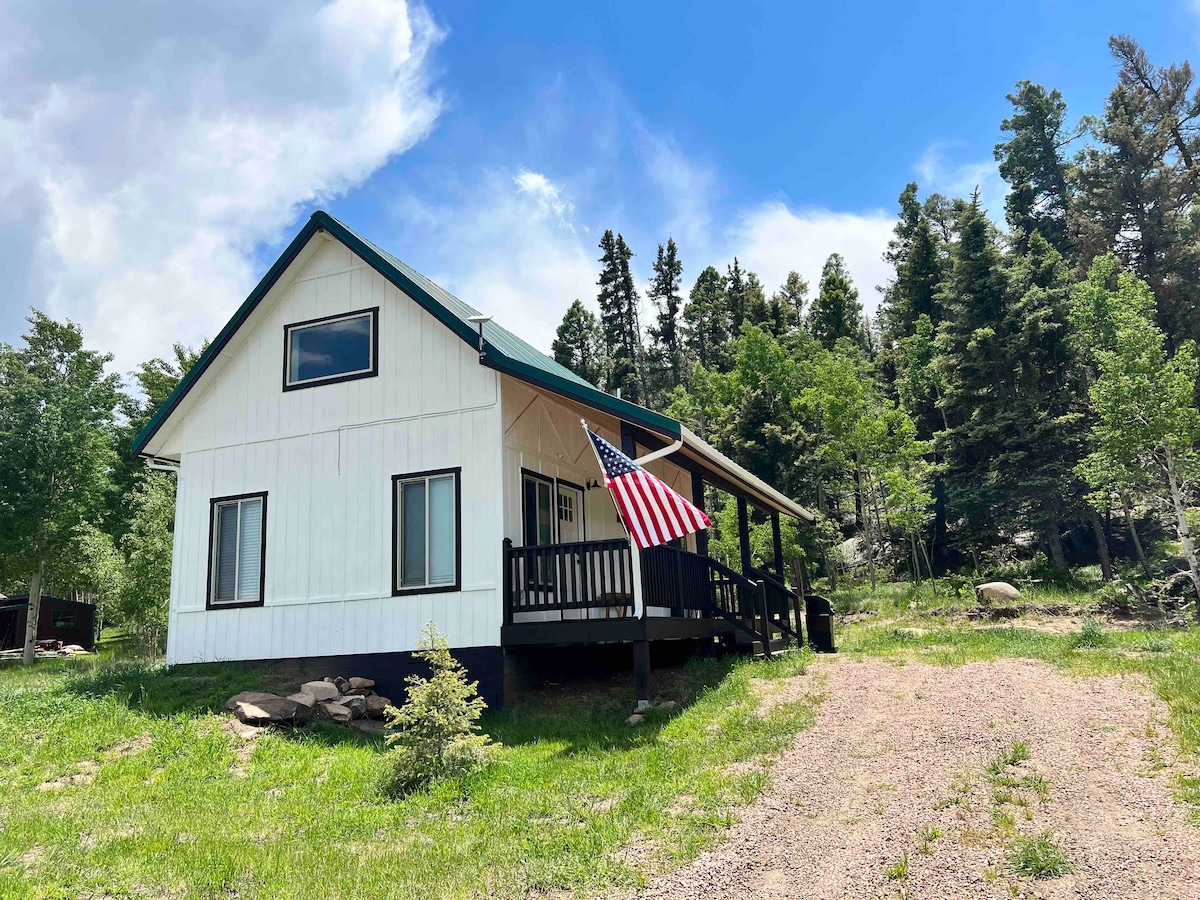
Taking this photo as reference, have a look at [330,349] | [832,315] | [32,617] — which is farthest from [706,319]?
[330,349]

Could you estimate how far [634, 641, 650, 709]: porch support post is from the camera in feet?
33.8

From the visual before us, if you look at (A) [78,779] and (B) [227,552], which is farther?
(B) [227,552]

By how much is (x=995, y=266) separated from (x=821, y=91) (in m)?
20.0

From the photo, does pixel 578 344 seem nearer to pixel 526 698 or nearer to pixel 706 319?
pixel 706 319

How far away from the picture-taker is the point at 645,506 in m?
9.70

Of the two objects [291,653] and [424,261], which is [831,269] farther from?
A: [291,653]

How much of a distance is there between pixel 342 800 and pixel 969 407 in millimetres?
28731

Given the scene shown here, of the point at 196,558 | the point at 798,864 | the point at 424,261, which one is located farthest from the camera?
the point at 424,261

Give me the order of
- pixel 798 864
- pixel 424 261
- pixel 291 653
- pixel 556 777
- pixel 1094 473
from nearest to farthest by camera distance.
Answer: pixel 798 864, pixel 556 777, pixel 291 653, pixel 424 261, pixel 1094 473

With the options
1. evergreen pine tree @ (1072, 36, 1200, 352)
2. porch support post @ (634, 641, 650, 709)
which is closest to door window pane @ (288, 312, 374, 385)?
porch support post @ (634, 641, 650, 709)

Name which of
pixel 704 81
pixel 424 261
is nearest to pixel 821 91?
pixel 704 81

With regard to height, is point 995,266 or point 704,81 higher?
point 995,266

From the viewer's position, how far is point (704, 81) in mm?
13594

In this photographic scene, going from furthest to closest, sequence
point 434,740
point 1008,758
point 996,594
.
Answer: point 996,594
point 434,740
point 1008,758
